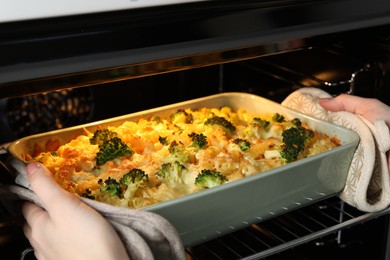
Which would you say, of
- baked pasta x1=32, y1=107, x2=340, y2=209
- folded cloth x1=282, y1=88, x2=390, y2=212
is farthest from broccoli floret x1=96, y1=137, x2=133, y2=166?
folded cloth x1=282, y1=88, x2=390, y2=212

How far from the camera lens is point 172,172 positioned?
1007 mm

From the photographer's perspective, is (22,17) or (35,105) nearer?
(22,17)

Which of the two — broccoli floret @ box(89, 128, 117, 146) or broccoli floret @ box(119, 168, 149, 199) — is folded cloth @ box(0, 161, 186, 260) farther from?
broccoli floret @ box(89, 128, 117, 146)

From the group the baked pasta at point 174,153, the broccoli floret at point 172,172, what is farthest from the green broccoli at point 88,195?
the broccoli floret at point 172,172

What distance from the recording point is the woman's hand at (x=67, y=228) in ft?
2.64

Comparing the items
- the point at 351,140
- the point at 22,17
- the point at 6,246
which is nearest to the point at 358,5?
the point at 351,140

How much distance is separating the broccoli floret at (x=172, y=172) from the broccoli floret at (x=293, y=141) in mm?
188

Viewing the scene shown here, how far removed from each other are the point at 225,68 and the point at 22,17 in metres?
0.77

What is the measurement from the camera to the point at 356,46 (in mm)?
1319

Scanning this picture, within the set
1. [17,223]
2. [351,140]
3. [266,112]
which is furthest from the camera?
[266,112]

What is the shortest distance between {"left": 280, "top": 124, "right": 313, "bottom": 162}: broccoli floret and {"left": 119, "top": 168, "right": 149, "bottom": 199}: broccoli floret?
0.26 m

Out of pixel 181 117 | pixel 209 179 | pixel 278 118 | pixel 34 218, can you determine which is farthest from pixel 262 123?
pixel 34 218

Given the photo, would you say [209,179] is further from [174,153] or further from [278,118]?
[278,118]

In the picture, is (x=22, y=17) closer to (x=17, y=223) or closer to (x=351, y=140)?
(x=17, y=223)
